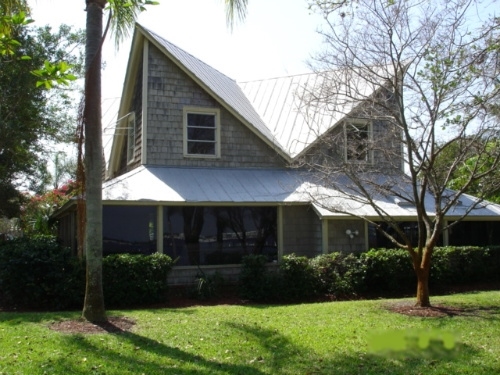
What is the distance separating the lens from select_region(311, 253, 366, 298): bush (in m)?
13.8

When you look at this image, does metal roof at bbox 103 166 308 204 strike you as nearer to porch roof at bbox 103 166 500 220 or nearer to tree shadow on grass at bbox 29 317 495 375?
porch roof at bbox 103 166 500 220

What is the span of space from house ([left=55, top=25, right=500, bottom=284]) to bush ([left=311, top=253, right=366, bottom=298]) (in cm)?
99

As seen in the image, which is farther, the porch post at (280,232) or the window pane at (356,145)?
the porch post at (280,232)

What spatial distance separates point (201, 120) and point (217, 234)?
4.11 metres

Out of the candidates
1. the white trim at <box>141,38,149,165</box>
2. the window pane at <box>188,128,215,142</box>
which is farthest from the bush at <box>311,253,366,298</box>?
the white trim at <box>141,38,149,165</box>

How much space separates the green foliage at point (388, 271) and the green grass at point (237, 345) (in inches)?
134

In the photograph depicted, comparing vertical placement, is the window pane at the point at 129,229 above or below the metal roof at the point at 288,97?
below

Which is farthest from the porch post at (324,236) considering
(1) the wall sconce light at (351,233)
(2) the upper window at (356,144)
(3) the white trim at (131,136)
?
(3) the white trim at (131,136)

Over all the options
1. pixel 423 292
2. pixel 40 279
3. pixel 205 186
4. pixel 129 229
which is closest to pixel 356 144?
pixel 423 292

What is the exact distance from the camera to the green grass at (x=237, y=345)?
655 cm

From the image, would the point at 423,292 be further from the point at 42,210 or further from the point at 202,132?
the point at 42,210

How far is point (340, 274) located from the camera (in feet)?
46.2

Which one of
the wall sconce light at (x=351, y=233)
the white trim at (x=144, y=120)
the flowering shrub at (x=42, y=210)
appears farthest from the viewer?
the flowering shrub at (x=42, y=210)

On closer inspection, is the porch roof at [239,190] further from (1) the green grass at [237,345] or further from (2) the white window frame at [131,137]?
Result: (1) the green grass at [237,345]
